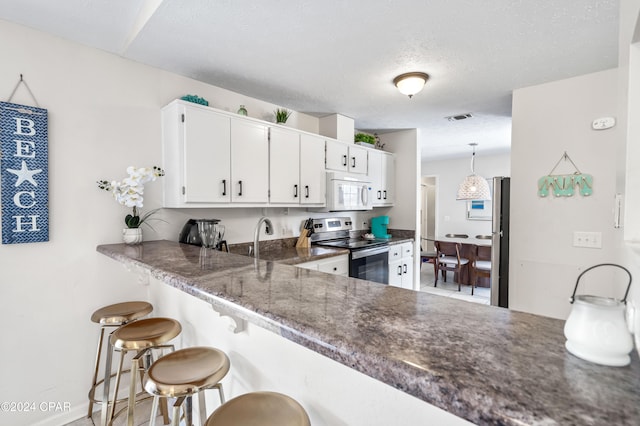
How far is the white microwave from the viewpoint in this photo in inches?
130

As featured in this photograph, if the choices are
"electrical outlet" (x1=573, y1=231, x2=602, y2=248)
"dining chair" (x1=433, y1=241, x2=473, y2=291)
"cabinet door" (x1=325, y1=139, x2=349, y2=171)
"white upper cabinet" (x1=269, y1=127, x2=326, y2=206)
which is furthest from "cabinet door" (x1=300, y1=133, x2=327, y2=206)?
"dining chair" (x1=433, y1=241, x2=473, y2=291)

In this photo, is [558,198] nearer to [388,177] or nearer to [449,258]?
[388,177]

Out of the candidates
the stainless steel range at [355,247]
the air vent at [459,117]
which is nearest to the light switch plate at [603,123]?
the air vent at [459,117]

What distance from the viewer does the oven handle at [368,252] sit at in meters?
3.11

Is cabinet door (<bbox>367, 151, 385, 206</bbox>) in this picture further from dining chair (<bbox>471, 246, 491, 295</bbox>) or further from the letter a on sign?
the letter a on sign

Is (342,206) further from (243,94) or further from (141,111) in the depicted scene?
(141,111)

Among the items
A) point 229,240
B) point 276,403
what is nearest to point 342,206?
point 229,240

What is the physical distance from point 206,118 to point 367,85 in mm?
1425

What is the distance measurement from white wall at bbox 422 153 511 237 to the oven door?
3856 mm

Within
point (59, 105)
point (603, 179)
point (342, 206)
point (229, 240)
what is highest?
point (59, 105)

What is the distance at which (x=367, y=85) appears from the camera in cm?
262

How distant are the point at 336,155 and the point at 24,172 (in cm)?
263

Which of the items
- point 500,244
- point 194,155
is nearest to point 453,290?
point 500,244

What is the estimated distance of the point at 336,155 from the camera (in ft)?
11.2
